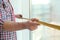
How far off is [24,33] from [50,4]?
0.47m

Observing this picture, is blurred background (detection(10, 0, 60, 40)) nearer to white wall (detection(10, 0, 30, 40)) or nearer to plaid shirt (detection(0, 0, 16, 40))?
white wall (detection(10, 0, 30, 40))

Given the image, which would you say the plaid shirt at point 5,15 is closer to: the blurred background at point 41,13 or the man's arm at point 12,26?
the man's arm at point 12,26

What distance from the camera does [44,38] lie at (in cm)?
174

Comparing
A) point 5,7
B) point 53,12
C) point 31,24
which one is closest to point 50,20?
point 53,12

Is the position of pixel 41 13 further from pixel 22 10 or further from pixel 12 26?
pixel 12 26

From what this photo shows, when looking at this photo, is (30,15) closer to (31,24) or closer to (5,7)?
(5,7)

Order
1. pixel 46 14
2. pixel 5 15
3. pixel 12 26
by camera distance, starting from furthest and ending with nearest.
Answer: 1. pixel 46 14
2. pixel 5 15
3. pixel 12 26

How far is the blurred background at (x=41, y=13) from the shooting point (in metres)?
1.57

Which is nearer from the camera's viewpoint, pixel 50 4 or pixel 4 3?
pixel 4 3

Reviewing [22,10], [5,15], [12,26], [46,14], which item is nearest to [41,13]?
[46,14]

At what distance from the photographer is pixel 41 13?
1.74 meters

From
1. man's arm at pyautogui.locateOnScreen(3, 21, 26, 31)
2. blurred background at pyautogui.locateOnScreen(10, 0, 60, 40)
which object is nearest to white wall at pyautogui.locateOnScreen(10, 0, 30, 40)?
blurred background at pyautogui.locateOnScreen(10, 0, 60, 40)

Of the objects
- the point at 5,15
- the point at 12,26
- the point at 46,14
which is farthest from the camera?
the point at 46,14

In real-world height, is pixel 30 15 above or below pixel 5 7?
below
